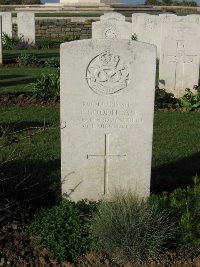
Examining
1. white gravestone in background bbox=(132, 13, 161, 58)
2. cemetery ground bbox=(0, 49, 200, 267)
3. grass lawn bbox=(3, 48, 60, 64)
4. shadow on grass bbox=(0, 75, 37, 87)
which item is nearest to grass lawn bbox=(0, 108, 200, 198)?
cemetery ground bbox=(0, 49, 200, 267)

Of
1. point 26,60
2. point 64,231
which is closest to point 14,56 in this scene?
point 26,60

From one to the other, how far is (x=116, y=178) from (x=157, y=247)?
93 centimetres

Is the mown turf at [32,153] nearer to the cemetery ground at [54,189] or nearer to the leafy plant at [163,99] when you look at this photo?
the cemetery ground at [54,189]

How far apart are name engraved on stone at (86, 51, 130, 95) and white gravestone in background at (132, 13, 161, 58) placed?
431 inches

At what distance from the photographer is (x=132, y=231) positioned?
12.7 ft

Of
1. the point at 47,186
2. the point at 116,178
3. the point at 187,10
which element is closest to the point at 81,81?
the point at 116,178

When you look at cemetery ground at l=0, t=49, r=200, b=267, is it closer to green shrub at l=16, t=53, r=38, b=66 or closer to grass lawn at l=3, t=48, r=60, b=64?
green shrub at l=16, t=53, r=38, b=66

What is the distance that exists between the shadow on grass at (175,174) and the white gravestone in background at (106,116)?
681 mm

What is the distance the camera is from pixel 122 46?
4.29 metres

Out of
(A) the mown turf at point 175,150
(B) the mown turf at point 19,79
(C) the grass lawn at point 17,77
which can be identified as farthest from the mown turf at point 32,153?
(C) the grass lawn at point 17,77

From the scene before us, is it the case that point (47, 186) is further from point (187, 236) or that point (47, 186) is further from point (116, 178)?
point (187, 236)

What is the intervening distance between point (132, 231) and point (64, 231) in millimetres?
603

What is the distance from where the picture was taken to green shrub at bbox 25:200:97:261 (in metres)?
3.98

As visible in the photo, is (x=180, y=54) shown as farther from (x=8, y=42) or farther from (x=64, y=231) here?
(x=8, y=42)
